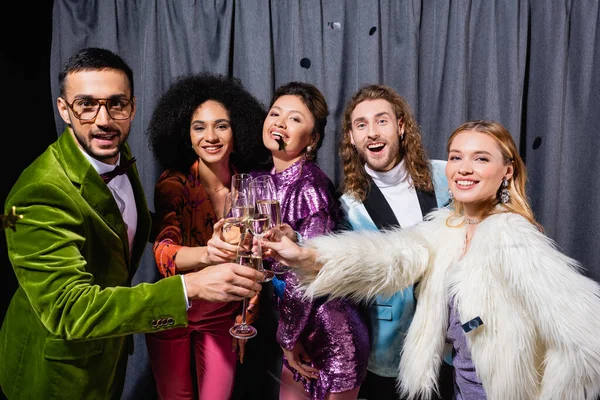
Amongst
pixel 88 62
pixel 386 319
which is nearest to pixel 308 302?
pixel 386 319

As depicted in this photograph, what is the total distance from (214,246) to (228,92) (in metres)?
0.93

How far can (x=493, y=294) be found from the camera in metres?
1.53

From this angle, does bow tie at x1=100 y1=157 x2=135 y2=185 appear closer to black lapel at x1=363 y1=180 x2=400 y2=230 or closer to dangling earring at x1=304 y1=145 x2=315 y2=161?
dangling earring at x1=304 y1=145 x2=315 y2=161

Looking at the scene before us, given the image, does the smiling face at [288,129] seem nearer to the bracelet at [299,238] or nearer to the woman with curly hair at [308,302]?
the woman with curly hair at [308,302]

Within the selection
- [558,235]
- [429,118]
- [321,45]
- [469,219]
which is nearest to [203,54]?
[321,45]

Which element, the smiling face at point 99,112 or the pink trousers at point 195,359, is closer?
the smiling face at point 99,112

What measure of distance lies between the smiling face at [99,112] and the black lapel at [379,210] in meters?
1.08

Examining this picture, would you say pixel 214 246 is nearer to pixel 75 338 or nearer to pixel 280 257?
pixel 280 257

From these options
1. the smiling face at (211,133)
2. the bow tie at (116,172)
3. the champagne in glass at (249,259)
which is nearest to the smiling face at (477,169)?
the champagne in glass at (249,259)

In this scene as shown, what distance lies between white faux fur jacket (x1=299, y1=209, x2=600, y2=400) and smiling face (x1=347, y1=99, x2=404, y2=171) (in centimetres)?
39

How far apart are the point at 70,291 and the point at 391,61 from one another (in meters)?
1.86

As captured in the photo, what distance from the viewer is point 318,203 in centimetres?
194

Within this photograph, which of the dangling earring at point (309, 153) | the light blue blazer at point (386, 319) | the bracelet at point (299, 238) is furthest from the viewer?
the dangling earring at point (309, 153)

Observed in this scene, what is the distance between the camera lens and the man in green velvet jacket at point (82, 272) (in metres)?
1.36
